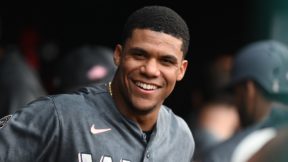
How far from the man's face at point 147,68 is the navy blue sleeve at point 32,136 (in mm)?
358

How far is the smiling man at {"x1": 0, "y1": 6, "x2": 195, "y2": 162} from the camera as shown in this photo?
393cm

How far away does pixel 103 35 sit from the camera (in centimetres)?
827

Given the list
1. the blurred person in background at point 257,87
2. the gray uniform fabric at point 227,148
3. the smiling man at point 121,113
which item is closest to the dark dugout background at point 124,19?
the blurred person in background at point 257,87

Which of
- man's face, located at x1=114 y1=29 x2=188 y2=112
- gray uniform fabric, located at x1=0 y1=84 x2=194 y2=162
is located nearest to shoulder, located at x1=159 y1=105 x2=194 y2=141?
gray uniform fabric, located at x1=0 y1=84 x2=194 y2=162

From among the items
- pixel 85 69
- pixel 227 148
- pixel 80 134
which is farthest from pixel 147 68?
pixel 85 69

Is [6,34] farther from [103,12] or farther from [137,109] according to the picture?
[137,109]

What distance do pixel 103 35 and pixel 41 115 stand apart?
4336 mm

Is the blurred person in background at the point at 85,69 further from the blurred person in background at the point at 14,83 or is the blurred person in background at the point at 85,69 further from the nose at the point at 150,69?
the nose at the point at 150,69

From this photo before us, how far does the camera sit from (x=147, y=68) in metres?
4.00

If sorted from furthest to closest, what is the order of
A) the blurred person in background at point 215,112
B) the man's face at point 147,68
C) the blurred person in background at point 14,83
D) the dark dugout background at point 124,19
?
the dark dugout background at point 124,19 → the blurred person in background at point 215,112 → the blurred person in background at point 14,83 → the man's face at point 147,68

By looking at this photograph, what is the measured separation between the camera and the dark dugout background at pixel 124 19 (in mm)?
7969

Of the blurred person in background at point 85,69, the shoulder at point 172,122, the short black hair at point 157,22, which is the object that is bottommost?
the blurred person in background at point 85,69

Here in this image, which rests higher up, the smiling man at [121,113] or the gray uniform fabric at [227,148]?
the smiling man at [121,113]

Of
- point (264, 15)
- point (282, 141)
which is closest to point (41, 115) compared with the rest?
point (282, 141)
